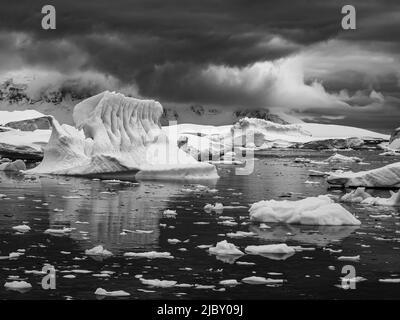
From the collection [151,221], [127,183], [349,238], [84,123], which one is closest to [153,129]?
[84,123]

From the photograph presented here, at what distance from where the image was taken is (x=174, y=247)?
11.6 metres

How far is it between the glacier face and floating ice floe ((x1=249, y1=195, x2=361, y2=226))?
38.1 ft

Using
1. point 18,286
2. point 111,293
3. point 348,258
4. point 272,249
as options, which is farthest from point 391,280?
point 18,286

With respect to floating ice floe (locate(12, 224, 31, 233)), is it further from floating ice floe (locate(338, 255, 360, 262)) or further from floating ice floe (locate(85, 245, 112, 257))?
floating ice floe (locate(338, 255, 360, 262))

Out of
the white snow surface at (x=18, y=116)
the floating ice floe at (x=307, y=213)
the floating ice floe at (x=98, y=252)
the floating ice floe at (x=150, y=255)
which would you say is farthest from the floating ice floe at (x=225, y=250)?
the white snow surface at (x=18, y=116)

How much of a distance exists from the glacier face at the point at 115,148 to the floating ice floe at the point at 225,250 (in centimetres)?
1497

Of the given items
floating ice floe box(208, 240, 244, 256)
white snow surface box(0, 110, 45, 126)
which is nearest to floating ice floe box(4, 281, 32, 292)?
floating ice floe box(208, 240, 244, 256)

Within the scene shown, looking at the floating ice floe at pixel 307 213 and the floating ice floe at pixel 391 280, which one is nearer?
the floating ice floe at pixel 391 280

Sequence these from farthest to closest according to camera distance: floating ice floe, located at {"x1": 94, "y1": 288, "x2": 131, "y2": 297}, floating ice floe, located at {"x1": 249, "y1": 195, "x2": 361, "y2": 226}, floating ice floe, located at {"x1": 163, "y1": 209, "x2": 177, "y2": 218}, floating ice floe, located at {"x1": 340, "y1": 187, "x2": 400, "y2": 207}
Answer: floating ice floe, located at {"x1": 340, "y1": 187, "x2": 400, "y2": 207}, floating ice floe, located at {"x1": 163, "y1": 209, "x2": 177, "y2": 218}, floating ice floe, located at {"x1": 249, "y1": 195, "x2": 361, "y2": 226}, floating ice floe, located at {"x1": 94, "y1": 288, "x2": 131, "y2": 297}

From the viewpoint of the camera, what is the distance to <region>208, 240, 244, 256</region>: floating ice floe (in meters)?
11.0

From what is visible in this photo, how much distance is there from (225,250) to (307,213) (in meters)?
3.72

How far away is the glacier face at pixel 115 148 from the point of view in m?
26.3

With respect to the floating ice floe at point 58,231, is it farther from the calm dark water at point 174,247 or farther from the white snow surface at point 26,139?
the white snow surface at point 26,139

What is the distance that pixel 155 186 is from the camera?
23.3m
